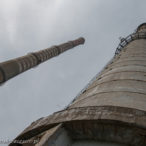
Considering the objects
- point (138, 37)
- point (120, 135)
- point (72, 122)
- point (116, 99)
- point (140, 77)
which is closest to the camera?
point (120, 135)

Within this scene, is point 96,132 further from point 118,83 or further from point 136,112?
point 118,83

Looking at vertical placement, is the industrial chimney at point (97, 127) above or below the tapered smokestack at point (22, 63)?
above

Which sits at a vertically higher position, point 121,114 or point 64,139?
point 121,114

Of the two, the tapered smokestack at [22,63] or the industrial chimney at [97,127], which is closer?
the industrial chimney at [97,127]

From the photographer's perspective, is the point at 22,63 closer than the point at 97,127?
No

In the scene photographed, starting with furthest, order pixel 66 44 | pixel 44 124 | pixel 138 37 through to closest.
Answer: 1. pixel 66 44
2. pixel 138 37
3. pixel 44 124

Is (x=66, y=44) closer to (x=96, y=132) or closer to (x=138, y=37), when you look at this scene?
(x=138, y=37)

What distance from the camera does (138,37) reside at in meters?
23.1

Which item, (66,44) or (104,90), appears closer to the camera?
(104,90)

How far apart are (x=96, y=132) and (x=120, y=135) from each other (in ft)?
1.50

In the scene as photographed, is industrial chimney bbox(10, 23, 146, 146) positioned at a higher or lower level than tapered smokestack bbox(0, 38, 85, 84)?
higher

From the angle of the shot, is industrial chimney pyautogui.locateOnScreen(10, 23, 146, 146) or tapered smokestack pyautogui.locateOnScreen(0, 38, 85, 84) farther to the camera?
tapered smokestack pyautogui.locateOnScreen(0, 38, 85, 84)

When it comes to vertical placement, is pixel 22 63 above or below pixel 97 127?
below

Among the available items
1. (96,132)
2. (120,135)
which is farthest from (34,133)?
(120,135)
